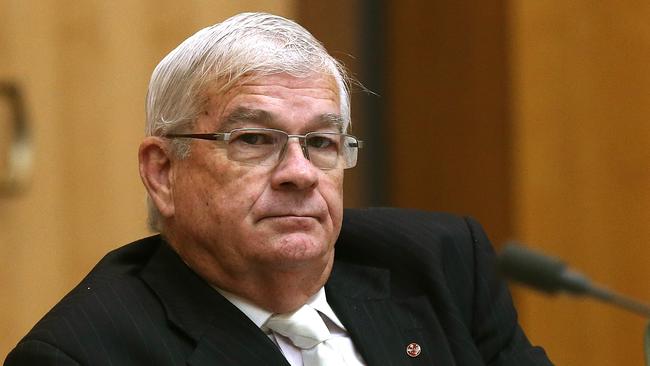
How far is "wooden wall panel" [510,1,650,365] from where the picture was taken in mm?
4383

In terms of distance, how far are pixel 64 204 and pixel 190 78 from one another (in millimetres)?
1419

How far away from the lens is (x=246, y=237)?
242 centimetres

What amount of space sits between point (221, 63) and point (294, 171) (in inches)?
10.3

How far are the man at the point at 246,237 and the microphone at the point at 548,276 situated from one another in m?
0.92

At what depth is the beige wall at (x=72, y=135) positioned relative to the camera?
3.65m

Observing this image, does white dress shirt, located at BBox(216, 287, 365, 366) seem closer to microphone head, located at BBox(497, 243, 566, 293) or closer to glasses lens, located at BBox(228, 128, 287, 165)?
glasses lens, located at BBox(228, 128, 287, 165)

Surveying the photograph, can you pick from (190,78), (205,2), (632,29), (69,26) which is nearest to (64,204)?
(69,26)

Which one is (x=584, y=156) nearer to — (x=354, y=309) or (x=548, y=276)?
(x=354, y=309)

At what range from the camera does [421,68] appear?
477 cm

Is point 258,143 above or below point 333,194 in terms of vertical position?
above

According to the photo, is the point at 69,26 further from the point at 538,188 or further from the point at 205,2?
the point at 538,188

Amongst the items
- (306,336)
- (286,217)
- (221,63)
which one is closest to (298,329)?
(306,336)

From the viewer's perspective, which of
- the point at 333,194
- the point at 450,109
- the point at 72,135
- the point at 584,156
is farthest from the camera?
the point at 450,109

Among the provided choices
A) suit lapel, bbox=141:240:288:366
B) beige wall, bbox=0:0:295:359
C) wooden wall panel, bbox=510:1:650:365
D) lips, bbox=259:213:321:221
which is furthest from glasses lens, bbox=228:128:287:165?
wooden wall panel, bbox=510:1:650:365
